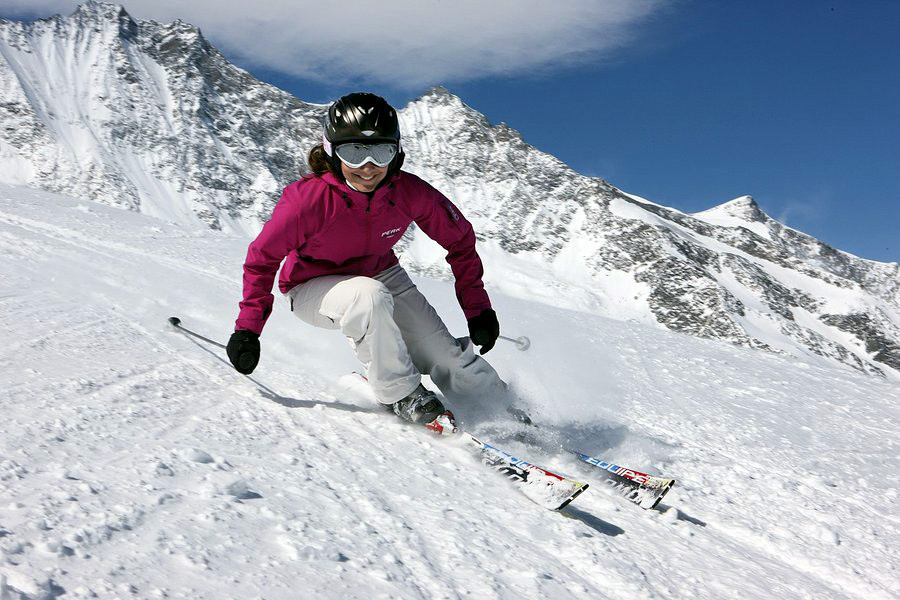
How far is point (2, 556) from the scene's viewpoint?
1.42 meters

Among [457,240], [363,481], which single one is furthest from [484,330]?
[363,481]

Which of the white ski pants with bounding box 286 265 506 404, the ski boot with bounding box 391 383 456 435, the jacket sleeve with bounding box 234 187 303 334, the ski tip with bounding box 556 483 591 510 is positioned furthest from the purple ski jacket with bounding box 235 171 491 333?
the ski tip with bounding box 556 483 591 510

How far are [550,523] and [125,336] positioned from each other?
3.37m

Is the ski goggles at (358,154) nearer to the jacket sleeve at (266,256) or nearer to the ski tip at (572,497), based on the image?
the jacket sleeve at (266,256)

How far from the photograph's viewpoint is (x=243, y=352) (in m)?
3.53

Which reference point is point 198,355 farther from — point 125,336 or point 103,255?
point 103,255

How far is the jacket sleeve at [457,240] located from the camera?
4207 millimetres

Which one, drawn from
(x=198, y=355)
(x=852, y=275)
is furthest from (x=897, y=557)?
(x=852, y=275)

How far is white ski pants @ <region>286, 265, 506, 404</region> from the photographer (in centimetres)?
359

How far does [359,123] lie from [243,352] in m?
1.49

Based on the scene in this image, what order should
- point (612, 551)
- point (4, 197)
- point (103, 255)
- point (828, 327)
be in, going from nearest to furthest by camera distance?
1. point (612, 551)
2. point (103, 255)
3. point (4, 197)
4. point (828, 327)

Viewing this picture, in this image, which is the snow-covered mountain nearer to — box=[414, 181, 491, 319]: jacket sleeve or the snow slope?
the snow slope

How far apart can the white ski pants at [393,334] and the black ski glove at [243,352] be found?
18.6 inches

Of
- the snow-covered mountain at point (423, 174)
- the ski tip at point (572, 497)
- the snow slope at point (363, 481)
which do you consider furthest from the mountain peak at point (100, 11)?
the ski tip at point (572, 497)
